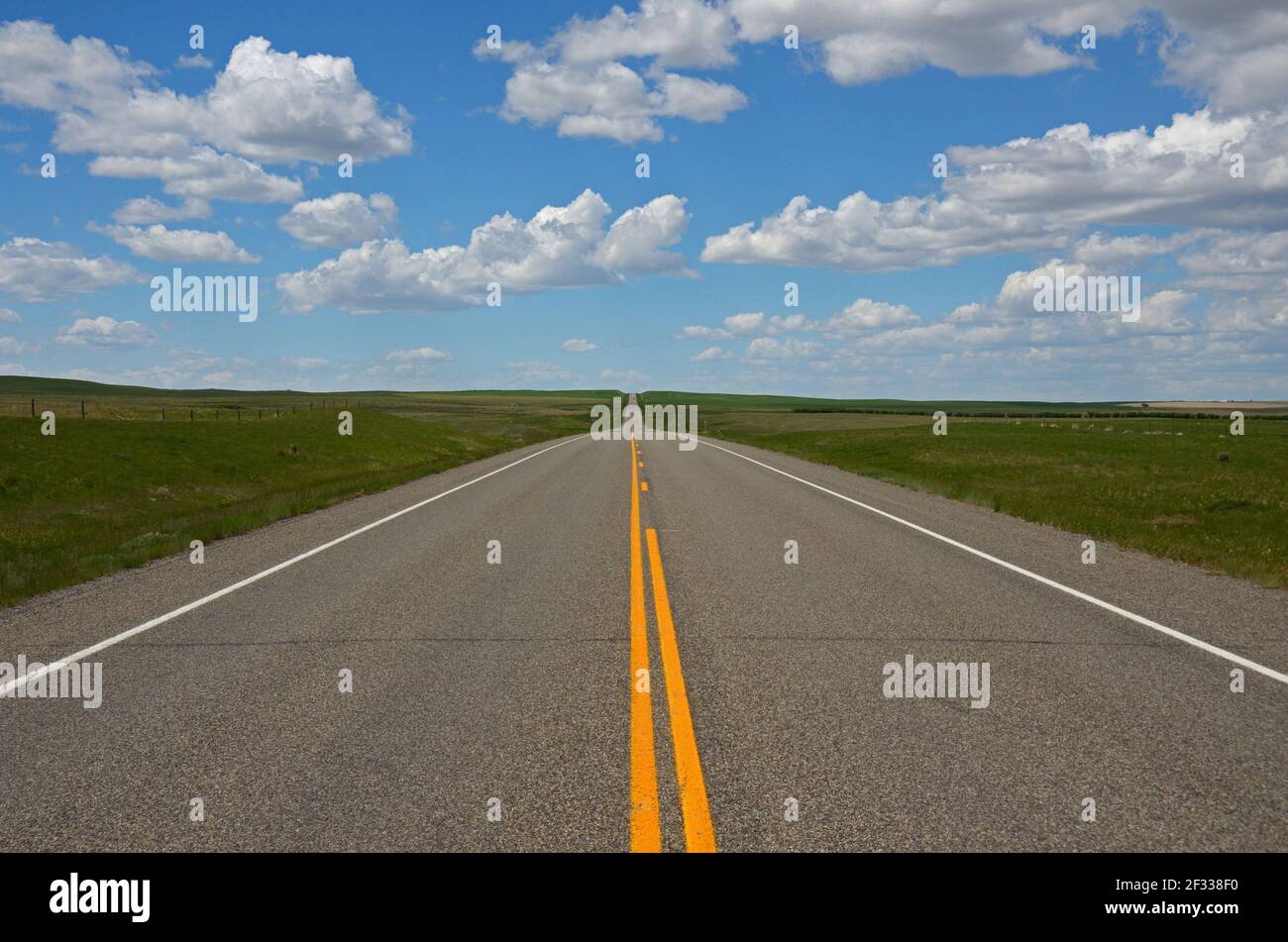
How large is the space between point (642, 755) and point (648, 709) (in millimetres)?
858

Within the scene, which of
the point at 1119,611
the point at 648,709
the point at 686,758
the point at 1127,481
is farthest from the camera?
the point at 1127,481

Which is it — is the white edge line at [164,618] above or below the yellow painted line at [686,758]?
above

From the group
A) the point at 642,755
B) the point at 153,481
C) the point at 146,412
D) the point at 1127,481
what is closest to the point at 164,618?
the point at 642,755

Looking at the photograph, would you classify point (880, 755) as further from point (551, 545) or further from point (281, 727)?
point (551, 545)

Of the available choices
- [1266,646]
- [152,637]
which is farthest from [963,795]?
[152,637]

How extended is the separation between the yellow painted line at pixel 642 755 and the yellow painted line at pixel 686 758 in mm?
135

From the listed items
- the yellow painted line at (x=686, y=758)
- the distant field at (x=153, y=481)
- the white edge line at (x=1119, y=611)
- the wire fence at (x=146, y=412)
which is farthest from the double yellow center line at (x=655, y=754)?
the wire fence at (x=146, y=412)

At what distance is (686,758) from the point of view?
546cm

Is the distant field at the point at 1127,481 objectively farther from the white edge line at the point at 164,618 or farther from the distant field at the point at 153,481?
the distant field at the point at 153,481

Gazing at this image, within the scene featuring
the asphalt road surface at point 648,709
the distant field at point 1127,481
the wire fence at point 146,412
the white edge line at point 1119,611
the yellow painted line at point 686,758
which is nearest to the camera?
the yellow painted line at point 686,758

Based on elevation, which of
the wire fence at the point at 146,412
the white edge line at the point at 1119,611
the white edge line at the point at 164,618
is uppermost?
the wire fence at the point at 146,412

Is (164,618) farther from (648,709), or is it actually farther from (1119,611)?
(1119,611)

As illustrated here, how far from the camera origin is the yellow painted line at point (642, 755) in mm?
4473
